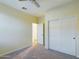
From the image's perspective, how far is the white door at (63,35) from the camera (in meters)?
3.60

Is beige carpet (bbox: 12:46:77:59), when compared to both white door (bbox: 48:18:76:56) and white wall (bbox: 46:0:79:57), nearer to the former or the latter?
white door (bbox: 48:18:76:56)

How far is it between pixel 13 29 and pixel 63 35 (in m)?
3.08

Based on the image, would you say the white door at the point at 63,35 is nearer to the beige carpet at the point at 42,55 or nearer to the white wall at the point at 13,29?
the beige carpet at the point at 42,55

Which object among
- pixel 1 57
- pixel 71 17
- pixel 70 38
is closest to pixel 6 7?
pixel 1 57

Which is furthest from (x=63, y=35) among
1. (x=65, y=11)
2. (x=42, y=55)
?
(x=42, y=55)

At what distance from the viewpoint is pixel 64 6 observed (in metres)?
3.89

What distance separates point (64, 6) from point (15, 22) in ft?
10.3

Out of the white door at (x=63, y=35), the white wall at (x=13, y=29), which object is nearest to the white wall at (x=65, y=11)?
the white door at (x=63, y=35)

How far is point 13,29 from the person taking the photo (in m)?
4.30

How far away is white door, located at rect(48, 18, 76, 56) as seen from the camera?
360 cm

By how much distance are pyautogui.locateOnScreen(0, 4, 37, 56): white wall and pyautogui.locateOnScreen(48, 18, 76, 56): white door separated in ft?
6.42

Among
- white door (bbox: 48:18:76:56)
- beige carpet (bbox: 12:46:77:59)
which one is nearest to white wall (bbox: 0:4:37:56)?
beige carpet (bbox: 12:46:77:59)

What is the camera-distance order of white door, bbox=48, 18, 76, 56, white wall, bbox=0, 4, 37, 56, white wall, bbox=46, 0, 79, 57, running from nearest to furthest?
white wall, bbox=46, 0, 79, 57 → white door, bbox=48, 18, 76, 56 → white wall, bbox=0, 4, 37, 56

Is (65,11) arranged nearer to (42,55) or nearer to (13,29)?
(42,55)
